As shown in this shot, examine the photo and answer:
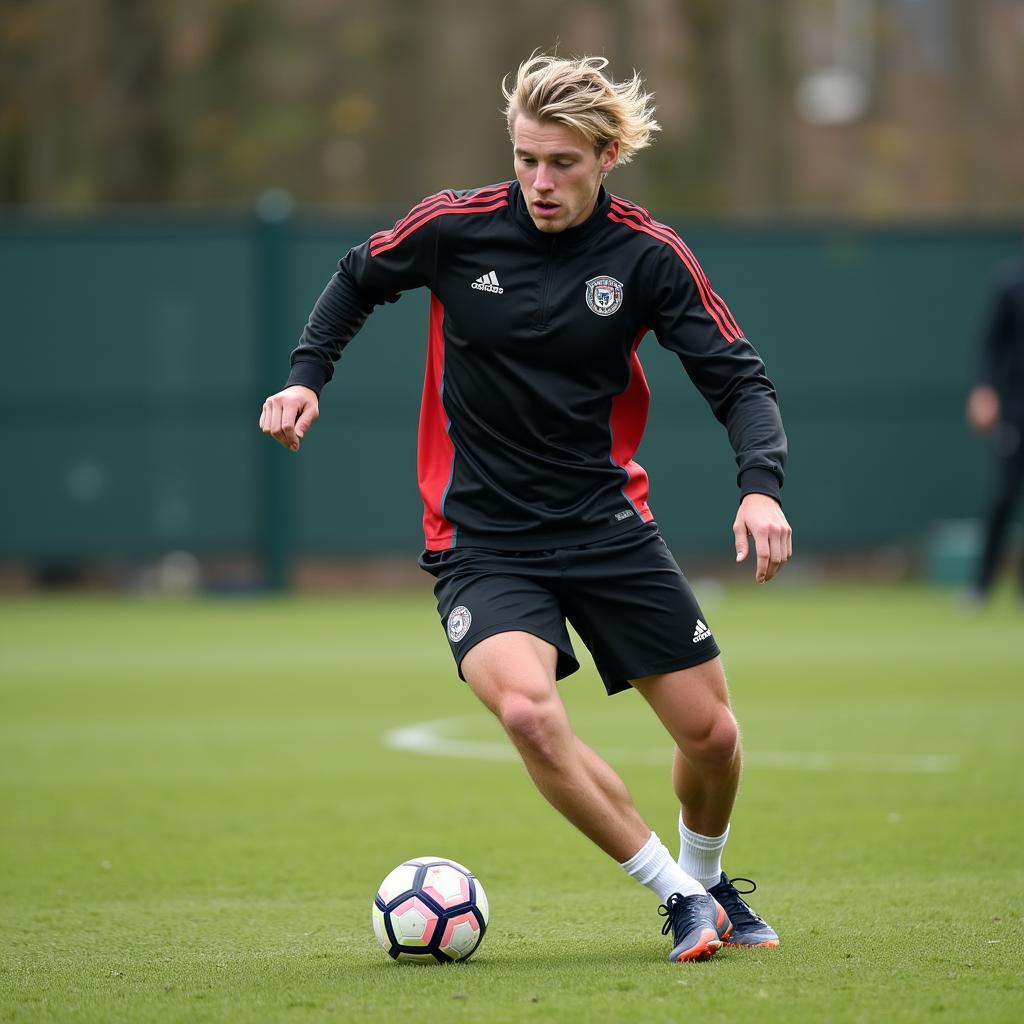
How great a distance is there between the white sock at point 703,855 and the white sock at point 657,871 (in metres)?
0.33

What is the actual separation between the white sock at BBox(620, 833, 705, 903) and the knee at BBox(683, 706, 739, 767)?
0.88ft

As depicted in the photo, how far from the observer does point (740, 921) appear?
5344 millimetres

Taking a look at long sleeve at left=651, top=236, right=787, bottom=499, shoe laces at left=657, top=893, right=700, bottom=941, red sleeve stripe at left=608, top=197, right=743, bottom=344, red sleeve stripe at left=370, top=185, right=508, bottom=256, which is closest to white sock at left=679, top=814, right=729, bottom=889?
shoe laces at left=657, top=893, right=700, bottom=941

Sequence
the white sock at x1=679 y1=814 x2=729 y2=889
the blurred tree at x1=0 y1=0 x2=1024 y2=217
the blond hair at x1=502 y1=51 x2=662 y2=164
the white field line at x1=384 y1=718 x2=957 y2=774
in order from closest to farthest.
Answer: the blond hair at x1=502 y1=51 x2=662 y2=164
the white sock at x1=679 y1=814 x2=729 y2=889
the white field line at x1=384 y1=718 x2=957 y2=774
the blurred tree at x1=0 y1=0 x2=1024 y2=217

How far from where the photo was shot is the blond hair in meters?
5.12

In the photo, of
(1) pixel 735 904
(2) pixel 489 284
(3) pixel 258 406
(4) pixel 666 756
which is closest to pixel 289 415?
(2) pixel 489 284

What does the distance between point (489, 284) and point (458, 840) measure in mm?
2447

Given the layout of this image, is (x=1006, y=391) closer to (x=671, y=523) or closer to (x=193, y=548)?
(x=671, y=523)

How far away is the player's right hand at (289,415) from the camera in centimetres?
522

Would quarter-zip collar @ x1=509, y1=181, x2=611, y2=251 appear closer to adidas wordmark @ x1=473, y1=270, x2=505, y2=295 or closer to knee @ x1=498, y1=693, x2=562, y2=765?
adidas wordmark @ x1=473, y1=270, x2=505, y2=295

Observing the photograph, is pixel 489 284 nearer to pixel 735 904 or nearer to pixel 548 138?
pixel 548 138

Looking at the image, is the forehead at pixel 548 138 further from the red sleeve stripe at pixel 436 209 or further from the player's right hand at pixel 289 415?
the player's right hand at pixel 289 415

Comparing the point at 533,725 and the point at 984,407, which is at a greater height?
the point at 533,725

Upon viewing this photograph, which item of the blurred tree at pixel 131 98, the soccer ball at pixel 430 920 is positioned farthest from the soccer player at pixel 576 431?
the blurred tree at pixel 131 98
